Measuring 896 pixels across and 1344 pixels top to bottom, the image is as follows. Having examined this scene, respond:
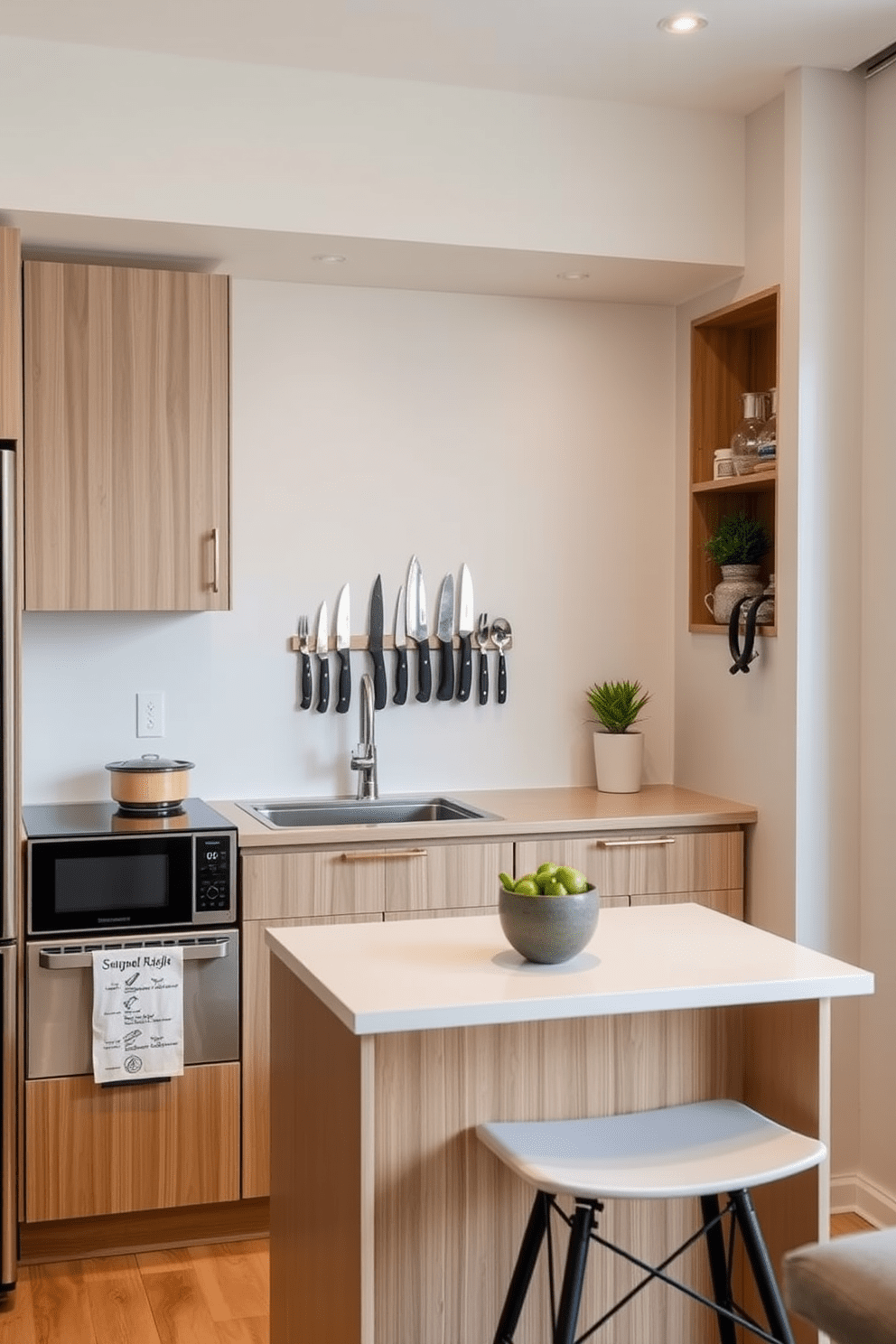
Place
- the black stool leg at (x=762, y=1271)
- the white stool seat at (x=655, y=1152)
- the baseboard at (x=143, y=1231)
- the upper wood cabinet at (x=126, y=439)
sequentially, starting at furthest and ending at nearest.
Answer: the upper wood cabinet at (x=126, y=439)
the baseboard at (x=143, y=1231)
the black stool leg at (x=762, y=1271)
the white stool seat at (x=655, y=1152)

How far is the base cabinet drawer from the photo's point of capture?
3.20 meters

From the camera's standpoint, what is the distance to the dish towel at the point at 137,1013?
321cm

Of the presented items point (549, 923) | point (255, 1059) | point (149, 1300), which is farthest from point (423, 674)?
point (549, 923)

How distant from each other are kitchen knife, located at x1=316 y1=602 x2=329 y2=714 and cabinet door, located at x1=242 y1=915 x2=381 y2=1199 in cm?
75

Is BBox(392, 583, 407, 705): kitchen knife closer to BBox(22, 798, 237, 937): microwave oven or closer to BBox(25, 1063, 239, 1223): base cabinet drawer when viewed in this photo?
BBox(22, 798, 237, 937): microwave oven

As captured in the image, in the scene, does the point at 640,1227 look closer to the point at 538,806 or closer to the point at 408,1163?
the point at 408,1163

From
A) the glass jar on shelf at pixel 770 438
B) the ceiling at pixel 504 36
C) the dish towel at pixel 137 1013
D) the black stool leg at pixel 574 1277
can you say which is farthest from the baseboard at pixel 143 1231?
the ceiling at pixel 504 36

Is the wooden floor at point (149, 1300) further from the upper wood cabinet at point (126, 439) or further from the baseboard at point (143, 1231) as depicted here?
the upper wood cabinet at point (126, 439)

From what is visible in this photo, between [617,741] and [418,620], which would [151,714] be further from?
[617,741]

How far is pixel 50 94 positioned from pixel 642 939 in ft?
7.49

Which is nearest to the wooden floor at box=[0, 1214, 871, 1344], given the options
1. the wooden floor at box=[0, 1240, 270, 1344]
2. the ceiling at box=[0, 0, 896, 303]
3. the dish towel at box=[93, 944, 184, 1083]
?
the wooden floor at box=[0, 1240, 270, 1344]

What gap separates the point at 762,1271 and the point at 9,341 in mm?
2445

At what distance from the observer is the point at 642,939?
7.88ft

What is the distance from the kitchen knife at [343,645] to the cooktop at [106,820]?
49 cm
